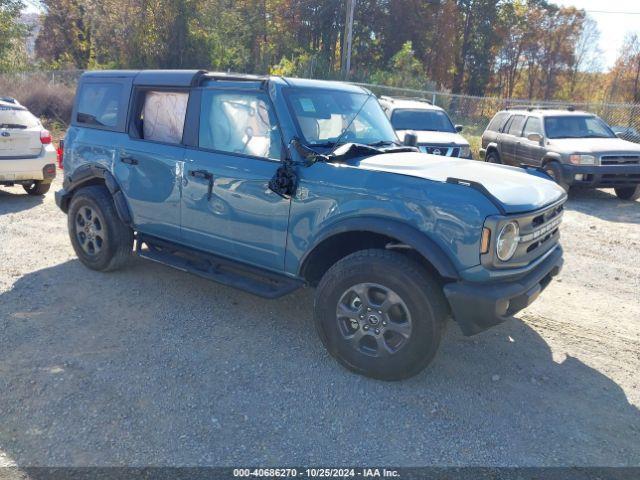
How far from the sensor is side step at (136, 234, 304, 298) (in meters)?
4.27

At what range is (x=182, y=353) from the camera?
4.11 meters

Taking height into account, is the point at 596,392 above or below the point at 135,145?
below

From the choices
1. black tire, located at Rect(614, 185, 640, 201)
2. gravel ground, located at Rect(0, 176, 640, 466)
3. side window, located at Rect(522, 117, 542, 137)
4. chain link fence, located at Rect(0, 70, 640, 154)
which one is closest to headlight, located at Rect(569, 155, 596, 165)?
black tire, located at Rect(614, 185, 640, 201)

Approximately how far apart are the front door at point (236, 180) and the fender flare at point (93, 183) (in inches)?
34.2

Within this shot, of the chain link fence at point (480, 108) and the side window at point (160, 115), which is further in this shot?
the chain link fence at point (480, 108)

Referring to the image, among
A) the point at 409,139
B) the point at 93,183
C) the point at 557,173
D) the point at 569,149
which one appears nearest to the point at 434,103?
the point at 569,149

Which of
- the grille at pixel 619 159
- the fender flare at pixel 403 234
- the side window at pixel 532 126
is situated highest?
the side window at pixel 532 126

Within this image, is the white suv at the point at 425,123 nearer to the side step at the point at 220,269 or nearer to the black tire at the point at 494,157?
the black tire at the point at 494,157

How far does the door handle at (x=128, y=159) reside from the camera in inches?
200

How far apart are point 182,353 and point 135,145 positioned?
2151 millimetres

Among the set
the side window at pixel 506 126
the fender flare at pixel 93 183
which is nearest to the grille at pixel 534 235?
the fender flare at pixel 93 183

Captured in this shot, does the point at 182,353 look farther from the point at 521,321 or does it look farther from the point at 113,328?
the point at 521,321

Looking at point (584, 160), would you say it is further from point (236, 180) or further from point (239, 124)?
point (236, 180)

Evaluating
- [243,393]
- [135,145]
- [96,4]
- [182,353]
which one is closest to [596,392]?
[243,393]
